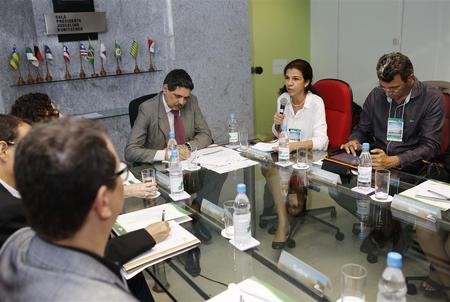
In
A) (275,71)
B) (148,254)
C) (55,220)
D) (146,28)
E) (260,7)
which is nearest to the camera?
(55,220)

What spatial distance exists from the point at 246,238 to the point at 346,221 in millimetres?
536

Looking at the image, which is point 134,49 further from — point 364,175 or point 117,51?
point 364,175

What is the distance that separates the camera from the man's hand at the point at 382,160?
2.18m

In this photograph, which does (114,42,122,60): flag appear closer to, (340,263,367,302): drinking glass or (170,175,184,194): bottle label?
(170,175,184,194): bottle label

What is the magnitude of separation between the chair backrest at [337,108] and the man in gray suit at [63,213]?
244cm

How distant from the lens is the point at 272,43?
5020 millimetres

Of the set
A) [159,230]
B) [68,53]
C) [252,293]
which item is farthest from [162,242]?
[68,53]

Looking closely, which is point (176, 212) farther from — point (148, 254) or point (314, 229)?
point (314, 229)

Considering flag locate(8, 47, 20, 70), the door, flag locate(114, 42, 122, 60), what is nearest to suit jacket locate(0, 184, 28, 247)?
flag locate(8, 47, 20, 70)

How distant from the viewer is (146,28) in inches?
160

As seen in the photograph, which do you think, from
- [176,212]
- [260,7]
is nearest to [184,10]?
[260,7]

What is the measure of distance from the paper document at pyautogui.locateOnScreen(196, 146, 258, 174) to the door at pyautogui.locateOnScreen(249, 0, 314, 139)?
7.69ft

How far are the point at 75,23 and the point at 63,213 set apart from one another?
3318 mm

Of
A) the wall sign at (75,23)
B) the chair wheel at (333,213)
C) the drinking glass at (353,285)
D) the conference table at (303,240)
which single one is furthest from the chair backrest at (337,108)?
the wall sign at (75,23)
